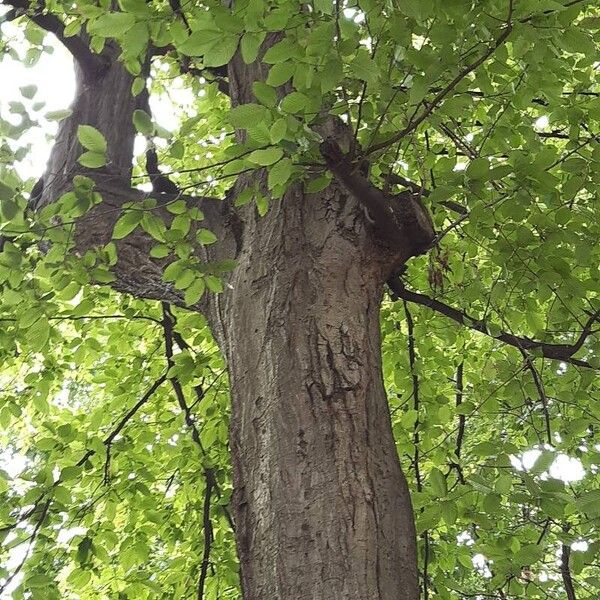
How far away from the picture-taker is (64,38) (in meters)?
3.42

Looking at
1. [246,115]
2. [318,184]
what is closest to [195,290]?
[318,184]

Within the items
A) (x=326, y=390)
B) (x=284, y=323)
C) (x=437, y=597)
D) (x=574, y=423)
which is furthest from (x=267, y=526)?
(x=437, y=597)

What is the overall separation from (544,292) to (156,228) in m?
1.41

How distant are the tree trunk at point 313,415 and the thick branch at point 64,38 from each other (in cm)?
189

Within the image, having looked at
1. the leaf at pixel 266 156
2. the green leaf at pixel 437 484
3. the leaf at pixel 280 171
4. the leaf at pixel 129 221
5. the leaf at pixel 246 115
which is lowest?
the green leaf at pixel 437 484

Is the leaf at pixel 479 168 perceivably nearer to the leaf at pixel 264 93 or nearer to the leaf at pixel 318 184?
the leaf at pixel 318 184

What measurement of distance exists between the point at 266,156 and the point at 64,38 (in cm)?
239

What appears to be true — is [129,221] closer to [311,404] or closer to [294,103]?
[294,103]

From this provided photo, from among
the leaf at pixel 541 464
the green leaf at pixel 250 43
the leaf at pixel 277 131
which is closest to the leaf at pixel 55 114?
the green leaf at pixel 250 43

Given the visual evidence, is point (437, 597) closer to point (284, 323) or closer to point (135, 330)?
point (284, 323)

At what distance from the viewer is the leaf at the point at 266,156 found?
5.23 feet

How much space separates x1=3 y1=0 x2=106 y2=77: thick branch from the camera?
3.34 metres

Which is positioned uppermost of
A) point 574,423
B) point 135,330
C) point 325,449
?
point 135,330

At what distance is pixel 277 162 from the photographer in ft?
5.63
